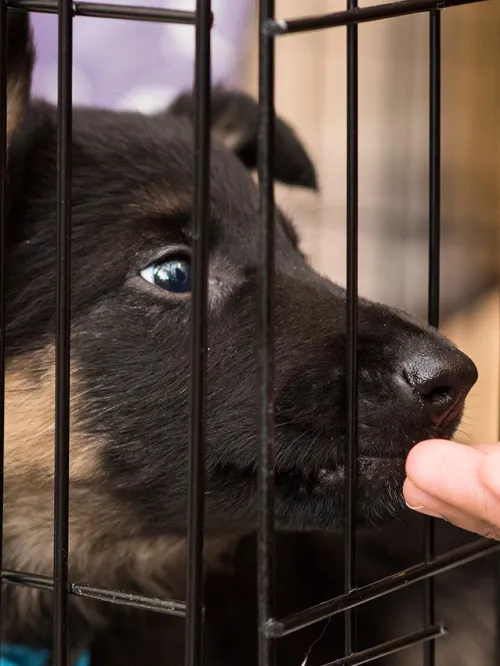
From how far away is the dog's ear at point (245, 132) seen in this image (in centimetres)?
189

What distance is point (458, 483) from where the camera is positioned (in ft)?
2.66

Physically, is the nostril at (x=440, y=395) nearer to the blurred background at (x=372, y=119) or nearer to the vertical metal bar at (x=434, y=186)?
the vertical metal bar at (x=434, y=186)

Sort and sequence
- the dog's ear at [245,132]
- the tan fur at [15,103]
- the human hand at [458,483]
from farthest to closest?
1. the dog's ear at [245,132]
2. the tan fur at [15,103]
3. the human hand at [458,483]

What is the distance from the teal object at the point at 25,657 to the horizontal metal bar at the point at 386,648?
0.57 meters

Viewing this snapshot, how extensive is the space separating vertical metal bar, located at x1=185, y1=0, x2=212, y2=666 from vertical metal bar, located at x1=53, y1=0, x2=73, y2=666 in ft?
0.71

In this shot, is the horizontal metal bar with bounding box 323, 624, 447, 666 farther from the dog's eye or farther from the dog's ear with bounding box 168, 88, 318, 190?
the dog's ear with bounding box 168, 88, 318, 190

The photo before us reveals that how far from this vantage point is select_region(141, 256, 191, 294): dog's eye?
146cm

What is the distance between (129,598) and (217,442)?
31cm

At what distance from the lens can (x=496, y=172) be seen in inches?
80.0

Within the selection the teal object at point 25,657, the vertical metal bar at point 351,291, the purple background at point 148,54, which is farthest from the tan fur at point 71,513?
the purple background at point 148,54

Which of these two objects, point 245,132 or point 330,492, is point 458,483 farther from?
point 245,132

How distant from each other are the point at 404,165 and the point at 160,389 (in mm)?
1496

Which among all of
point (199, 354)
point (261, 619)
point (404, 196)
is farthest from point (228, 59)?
point (261, 619)

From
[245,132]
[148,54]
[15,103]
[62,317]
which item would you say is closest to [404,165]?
[245,132]
